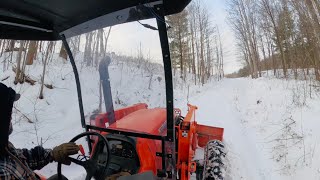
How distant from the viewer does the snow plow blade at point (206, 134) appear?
5.59m

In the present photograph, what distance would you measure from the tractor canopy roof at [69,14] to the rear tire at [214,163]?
7.32ft

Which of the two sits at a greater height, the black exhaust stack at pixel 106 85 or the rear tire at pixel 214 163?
the black exhaust stack at pixel 106 85

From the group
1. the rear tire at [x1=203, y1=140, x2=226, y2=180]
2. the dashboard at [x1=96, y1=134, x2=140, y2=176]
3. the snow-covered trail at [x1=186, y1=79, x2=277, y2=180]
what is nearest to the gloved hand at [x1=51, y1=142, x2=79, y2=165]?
the dashboard at [x1=96, y1=134, x2=140, y2=176]

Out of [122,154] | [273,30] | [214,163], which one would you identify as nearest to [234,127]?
[214,163]

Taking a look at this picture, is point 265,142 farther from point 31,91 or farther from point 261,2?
point 261,2

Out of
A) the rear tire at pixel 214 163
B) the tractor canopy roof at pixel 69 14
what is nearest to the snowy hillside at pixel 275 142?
the rear tire at pixel 214 163

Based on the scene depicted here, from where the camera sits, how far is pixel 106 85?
3287 mm

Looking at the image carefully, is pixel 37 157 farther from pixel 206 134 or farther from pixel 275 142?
pixel 275 142

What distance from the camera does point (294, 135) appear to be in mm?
6496

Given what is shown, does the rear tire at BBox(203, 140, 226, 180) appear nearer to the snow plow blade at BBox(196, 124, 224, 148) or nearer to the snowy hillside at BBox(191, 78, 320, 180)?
the snowy hillside at BBox(191, 78, 320, 180)

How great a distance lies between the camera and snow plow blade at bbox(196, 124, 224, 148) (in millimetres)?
5595

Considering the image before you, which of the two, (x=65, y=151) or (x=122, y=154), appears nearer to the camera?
(x=65, y=151)

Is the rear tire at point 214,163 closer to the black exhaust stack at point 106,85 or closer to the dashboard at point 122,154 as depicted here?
the dashboard at point 122,154

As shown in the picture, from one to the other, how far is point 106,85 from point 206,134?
2918 millimetres
